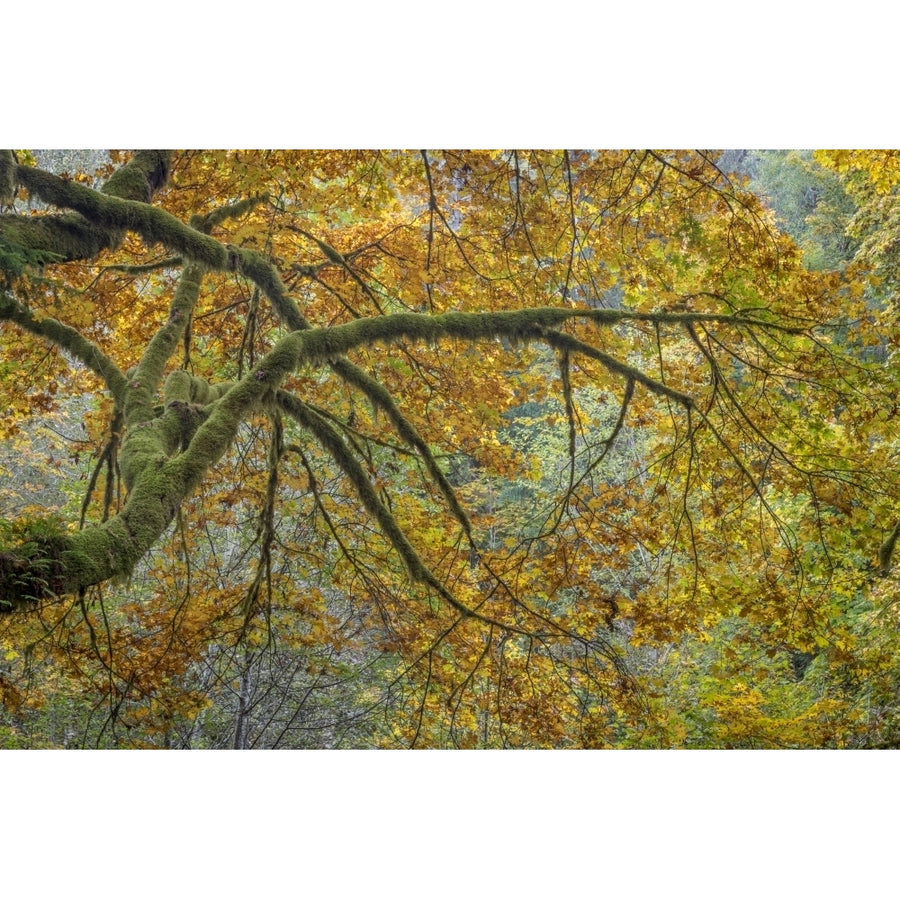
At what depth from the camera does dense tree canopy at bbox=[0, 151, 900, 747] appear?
3359 millimetres

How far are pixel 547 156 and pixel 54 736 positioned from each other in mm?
3427

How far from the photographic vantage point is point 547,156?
11.9 ft

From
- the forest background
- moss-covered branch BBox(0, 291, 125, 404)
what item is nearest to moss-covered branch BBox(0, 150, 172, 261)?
Answer: moss-covered branch BBox(0, 291, 125, 404)

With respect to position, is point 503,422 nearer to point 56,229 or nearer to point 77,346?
point 77,346

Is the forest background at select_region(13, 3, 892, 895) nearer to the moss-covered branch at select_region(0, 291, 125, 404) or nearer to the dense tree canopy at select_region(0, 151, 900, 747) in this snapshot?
the dense tree canopy at select_region(0, 151, 900, 747)

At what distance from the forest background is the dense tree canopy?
0.64ft
